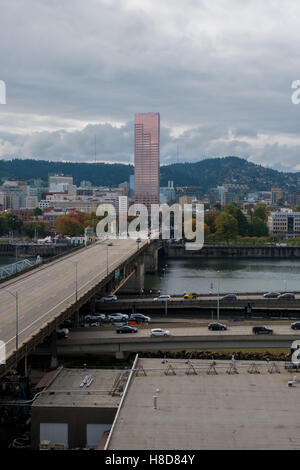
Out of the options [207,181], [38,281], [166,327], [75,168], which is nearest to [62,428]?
[166,327]

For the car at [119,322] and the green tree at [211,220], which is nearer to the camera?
the car at [119,322]

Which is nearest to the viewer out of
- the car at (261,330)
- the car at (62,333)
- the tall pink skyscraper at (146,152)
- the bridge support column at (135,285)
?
the car at (261,330)

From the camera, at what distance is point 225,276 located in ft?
84.0

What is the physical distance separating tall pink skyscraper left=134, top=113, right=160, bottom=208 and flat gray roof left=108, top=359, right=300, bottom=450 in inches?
3006

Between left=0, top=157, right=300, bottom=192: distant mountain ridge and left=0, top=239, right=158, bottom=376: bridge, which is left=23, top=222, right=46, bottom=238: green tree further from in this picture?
left=0, top=157, right=300, bottom=192: distant mountain ridge

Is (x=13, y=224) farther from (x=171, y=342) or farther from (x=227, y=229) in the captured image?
(x=171, y=342)

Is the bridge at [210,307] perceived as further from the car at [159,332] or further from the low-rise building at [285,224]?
the low-rise building at [285,224]

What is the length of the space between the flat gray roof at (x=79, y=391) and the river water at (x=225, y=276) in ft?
35.8

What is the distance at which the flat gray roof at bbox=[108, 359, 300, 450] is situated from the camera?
651 centimetres

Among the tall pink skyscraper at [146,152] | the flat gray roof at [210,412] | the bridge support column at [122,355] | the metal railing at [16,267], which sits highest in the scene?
the tall pink skyscraper at [146,152]

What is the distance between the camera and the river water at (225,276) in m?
21.9

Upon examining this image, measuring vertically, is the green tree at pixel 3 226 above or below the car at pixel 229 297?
above

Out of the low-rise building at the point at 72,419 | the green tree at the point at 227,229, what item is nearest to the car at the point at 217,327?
the low-rise building at the point at 72,419

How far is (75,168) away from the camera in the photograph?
449 feet
